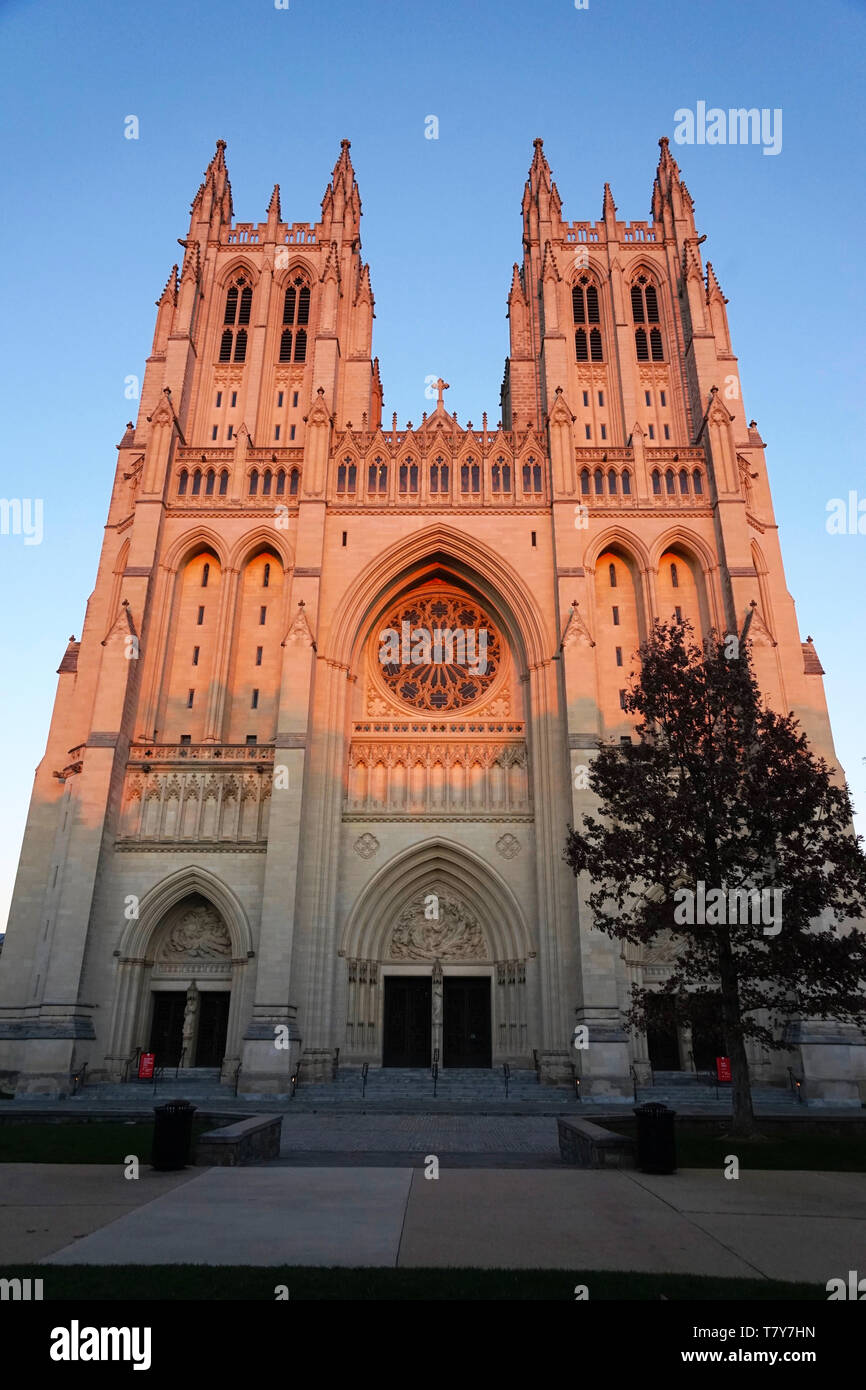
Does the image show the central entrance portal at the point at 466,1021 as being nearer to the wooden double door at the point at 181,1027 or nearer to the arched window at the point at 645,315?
the wooden double door at the point at 181,1027

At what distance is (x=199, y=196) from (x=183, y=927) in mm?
35711

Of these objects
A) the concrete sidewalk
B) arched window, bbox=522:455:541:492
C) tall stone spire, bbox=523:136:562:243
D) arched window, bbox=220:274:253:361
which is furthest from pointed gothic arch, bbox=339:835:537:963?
tall stone spire, bbox=523:136:562:243

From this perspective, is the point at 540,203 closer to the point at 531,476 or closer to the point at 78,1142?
the point at 531,476

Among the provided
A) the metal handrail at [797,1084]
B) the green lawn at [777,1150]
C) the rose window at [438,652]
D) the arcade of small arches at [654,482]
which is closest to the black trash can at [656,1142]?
the green lawn at [777,1150]

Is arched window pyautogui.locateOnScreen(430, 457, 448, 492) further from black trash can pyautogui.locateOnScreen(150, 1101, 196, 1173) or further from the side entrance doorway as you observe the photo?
black trash can pyautogui.locateOnScreen(150, 1101, 196, 1173)

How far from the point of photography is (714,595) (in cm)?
3278

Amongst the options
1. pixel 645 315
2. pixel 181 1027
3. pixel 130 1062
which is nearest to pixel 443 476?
pixel 645 315

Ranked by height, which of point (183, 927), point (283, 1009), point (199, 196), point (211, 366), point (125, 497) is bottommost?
point (283, 1009)

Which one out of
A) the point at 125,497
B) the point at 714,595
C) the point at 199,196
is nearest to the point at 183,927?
the point at 125,497

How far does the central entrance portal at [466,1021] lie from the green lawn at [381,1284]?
2485 cm

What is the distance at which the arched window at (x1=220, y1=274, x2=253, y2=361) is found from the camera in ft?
131

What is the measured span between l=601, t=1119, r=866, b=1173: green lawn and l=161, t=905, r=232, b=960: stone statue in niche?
18.2 m

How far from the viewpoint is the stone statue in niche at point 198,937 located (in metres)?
29.5

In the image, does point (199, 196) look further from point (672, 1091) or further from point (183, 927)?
point (672, 1091)
